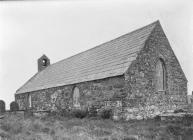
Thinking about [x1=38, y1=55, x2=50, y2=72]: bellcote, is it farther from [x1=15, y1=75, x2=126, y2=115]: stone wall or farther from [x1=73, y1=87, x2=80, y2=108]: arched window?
[x1=73, y1=87, x2=80, y2=108]: arched window

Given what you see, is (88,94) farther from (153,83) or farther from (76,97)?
Answer: (153,83)

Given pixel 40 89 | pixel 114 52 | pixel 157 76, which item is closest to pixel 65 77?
pixel 40 89

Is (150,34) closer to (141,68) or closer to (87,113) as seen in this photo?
(141,68)

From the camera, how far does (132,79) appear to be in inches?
604

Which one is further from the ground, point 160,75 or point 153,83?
point 160,75

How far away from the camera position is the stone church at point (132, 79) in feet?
50.2

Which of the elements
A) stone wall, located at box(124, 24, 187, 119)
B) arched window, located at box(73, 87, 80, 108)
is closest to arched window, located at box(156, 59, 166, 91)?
stone wall, located at box(124, 24, 187, 119)

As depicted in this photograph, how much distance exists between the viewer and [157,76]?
57.1 feet

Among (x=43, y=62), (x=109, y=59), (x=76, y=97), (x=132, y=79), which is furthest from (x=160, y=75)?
(x=43, y=62)

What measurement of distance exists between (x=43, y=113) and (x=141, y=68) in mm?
9684

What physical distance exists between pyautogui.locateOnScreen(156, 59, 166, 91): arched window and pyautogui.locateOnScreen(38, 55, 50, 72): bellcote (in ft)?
76.2

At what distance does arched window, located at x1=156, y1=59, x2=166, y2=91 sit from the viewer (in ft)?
57.2

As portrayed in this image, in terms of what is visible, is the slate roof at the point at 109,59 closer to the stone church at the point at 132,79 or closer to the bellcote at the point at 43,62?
the stone church at the point at 132,79

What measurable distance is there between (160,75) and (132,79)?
339cm
